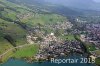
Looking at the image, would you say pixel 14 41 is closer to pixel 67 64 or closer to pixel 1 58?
pixel 1 58

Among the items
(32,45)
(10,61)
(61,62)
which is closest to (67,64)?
(61,62)

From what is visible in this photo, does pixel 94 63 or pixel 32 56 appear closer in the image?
pixel 94 63

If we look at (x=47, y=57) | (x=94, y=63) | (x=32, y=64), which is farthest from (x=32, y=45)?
(x=94, y=63)

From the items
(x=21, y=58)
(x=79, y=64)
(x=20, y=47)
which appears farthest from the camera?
(x=20, y=47)

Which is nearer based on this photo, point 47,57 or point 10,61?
point 10,61

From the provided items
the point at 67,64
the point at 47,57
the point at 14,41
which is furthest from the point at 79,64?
the point at 14,41

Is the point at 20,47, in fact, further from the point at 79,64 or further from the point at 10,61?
the point at 79,64

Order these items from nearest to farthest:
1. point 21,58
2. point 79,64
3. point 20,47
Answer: point 79,64 → point 21,58 → point 20,47
